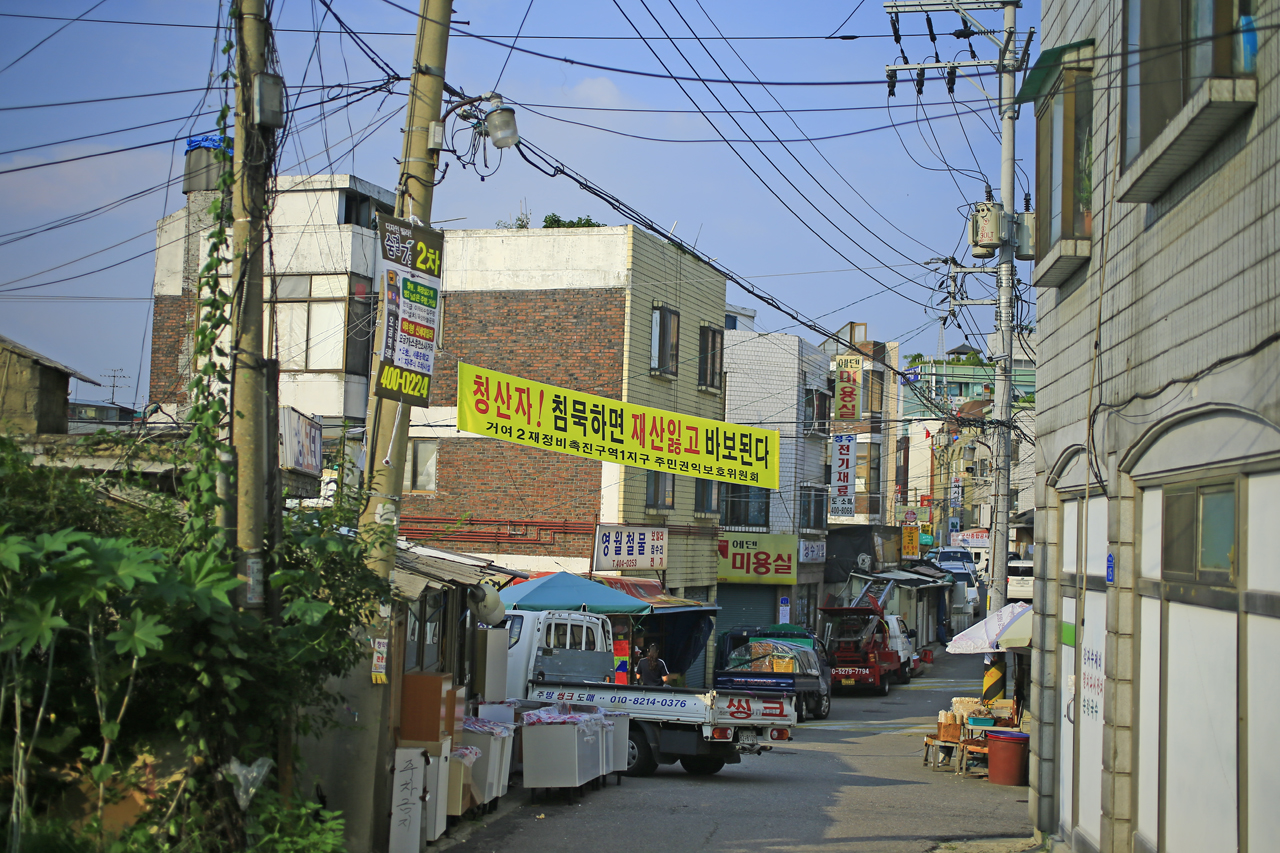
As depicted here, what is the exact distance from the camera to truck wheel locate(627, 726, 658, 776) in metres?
16.4

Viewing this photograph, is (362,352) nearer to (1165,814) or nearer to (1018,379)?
(1165,814)

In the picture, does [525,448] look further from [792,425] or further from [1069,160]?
[1069,160]

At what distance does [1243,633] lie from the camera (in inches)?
271

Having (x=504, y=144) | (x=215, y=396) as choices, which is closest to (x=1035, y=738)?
(x=504, y=144)

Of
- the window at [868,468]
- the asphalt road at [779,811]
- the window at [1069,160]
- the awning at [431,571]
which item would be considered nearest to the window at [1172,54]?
the window at [1069,160]

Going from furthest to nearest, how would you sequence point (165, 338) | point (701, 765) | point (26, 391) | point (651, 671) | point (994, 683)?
point (165, 338), point (994, 683), point (651, 671), point (701, 765), point (26, 391)

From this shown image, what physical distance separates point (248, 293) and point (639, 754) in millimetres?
11036

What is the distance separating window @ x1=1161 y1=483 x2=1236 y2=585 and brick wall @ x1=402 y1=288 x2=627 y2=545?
20.3 m

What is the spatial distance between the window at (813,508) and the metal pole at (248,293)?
34.4 metres

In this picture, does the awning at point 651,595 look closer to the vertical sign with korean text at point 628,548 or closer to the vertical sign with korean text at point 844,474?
the vertical sign with korean text at point 628,548

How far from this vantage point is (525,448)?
28.4 m

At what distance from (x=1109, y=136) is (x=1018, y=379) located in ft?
175

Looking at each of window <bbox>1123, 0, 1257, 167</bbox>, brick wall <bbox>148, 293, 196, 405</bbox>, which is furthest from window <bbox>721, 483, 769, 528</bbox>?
window <bbox>1123, 0, 1257, 167</bbox>

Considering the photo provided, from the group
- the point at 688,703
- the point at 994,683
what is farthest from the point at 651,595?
the point at 688,703
